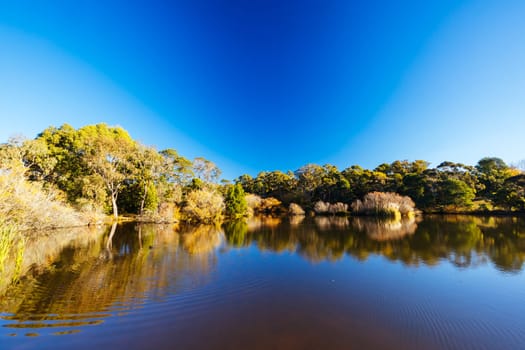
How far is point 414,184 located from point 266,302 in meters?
33.8

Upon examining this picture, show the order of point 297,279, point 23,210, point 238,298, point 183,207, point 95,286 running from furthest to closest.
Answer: point 183,207 < point 23,210 < point 297,279 < point 95,286 < point 238,298

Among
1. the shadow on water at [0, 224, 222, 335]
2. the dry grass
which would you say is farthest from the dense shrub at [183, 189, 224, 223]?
the shadow on water at [0, 224, 222, 335]

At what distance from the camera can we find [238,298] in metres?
4.44

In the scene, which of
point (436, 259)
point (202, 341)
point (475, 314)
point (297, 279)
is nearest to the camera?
point (202, 341)

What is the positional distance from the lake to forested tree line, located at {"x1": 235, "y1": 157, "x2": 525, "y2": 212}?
25325mm

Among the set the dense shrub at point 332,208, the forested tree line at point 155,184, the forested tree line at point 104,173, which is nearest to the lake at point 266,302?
the forested tree line at point 155,184

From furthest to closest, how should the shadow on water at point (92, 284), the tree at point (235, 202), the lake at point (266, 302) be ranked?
1. the tree at point (235, 202)
2. the shadow on water at point (92, 284)
3. the lake at point (266, 302)

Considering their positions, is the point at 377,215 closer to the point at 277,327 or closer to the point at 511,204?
the point at 511,204

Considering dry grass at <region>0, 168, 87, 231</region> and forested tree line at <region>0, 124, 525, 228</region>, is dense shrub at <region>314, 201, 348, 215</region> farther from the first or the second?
dry grass at <region>0, 168, 87, 231</region>

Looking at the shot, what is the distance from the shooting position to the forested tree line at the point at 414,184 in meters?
26.5

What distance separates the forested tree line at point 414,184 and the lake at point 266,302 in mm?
25325

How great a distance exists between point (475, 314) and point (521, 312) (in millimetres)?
967

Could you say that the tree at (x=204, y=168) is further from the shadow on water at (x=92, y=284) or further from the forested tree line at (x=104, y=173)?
the shadow on water at (x=92, y=284)

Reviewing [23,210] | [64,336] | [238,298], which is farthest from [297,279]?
[23,210]
